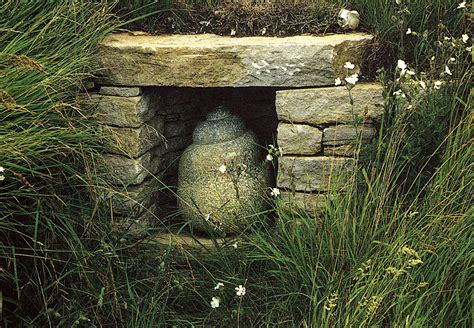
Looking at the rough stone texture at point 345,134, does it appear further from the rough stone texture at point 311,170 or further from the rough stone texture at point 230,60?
the rough stone texture at point 230,60

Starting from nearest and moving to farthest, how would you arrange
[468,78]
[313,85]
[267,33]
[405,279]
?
[405,279] → [468,78] → [313,85] → [267,33]

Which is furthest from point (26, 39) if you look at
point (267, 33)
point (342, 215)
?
point (342, 215)

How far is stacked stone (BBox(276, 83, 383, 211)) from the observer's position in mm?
3744

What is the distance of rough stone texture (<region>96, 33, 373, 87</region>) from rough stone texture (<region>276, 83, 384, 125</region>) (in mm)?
56

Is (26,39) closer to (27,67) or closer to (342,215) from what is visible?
(27,67)

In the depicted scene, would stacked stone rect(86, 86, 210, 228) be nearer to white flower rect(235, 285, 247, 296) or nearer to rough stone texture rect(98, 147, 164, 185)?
rough stone texture rect(98, 147, 164, 185)

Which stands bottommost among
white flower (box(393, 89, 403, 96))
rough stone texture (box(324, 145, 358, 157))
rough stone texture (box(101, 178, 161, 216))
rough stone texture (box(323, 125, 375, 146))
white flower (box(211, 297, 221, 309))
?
rough stone texture (box(101, 178, 161, 216))

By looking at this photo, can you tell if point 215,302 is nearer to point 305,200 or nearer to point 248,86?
point 305,200

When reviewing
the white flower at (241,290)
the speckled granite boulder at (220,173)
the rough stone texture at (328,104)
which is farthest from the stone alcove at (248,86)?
the white flower at (241,290)

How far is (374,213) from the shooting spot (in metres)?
3.31

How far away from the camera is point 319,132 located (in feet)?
12.5

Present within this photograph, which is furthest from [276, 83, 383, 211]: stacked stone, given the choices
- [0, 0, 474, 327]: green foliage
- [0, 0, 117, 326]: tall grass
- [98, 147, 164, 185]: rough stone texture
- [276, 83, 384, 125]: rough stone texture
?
[0, 0, 117, 326]: tall grass

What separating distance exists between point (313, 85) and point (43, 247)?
1.52 meters

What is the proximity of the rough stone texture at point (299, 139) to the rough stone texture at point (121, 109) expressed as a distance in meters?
0.77
